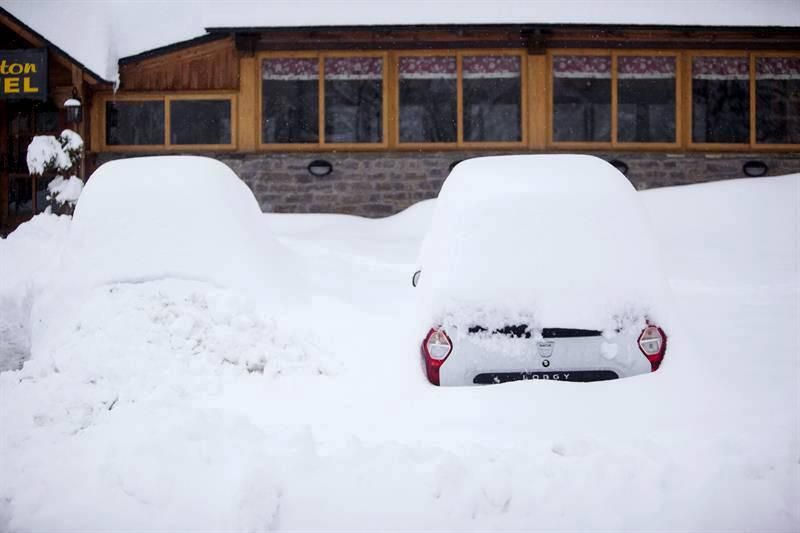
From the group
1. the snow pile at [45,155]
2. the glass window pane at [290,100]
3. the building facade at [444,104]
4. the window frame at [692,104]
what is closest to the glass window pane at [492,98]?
the building facade at [444,104]

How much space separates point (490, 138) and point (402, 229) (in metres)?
3.01

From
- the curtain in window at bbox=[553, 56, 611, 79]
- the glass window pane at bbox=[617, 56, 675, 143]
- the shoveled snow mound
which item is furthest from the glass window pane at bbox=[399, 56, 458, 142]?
the shoveled snow mound

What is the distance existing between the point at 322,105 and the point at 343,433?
11.0 meters

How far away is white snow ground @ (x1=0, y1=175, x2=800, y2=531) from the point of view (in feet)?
9.99

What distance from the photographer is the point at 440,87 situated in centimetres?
1408

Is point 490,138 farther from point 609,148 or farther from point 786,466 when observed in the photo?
point 786,466

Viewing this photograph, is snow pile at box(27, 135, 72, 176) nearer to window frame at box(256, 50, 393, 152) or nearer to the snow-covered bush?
the snow-covered bush

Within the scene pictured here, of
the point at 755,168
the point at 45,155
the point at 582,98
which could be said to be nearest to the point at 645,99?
the point at 582,98

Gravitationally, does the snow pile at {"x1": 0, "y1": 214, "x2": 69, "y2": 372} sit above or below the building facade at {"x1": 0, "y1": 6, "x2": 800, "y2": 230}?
below

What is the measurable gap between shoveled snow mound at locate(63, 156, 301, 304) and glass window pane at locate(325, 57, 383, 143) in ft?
23.6

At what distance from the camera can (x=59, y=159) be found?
13.1 meters

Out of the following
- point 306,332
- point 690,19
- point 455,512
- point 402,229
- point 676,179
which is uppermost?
point 690,19

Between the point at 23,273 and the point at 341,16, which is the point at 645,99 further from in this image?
the point at 23,273

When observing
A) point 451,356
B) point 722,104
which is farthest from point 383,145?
point 451,356
